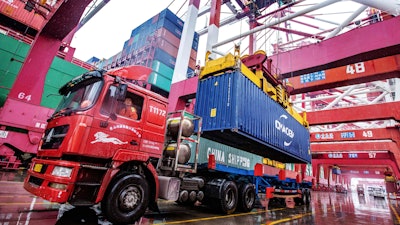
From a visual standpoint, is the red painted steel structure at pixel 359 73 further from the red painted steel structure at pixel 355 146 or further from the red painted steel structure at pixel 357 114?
the red painted steel structure at pixel 355 146

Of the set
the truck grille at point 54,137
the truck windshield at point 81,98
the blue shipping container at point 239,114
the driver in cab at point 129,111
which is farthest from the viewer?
the blue shipping container at point 239,114

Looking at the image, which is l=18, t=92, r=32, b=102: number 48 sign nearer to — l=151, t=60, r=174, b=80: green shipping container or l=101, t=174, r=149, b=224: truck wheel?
l=101, t=174, r=149, b=224: truck wheel

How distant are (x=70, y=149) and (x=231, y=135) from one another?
4.53 meters

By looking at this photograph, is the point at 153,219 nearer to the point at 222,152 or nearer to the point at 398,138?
the point at 222,152

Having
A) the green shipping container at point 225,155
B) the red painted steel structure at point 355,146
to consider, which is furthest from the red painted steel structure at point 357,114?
the red painted steel structure at point 355,146

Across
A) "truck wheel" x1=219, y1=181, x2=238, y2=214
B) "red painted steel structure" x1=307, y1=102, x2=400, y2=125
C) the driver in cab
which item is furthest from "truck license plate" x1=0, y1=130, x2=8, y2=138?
"red painted steel structure" x1=307, y1=102, x2=400, y2=125

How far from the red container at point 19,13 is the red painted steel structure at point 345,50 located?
14625 millimetres

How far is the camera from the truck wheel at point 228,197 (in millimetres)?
5625

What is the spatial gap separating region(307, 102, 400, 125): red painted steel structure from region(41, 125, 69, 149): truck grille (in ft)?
46.1

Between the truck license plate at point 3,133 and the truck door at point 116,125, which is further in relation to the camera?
the truck license plate at point 3,133

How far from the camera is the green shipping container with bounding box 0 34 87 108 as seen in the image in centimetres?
1157

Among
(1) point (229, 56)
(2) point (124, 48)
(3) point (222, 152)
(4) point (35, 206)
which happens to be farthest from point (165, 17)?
(4) point (35, 206)

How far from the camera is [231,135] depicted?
667 cm

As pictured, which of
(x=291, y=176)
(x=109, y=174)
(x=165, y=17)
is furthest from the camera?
(x=165, y=17)
